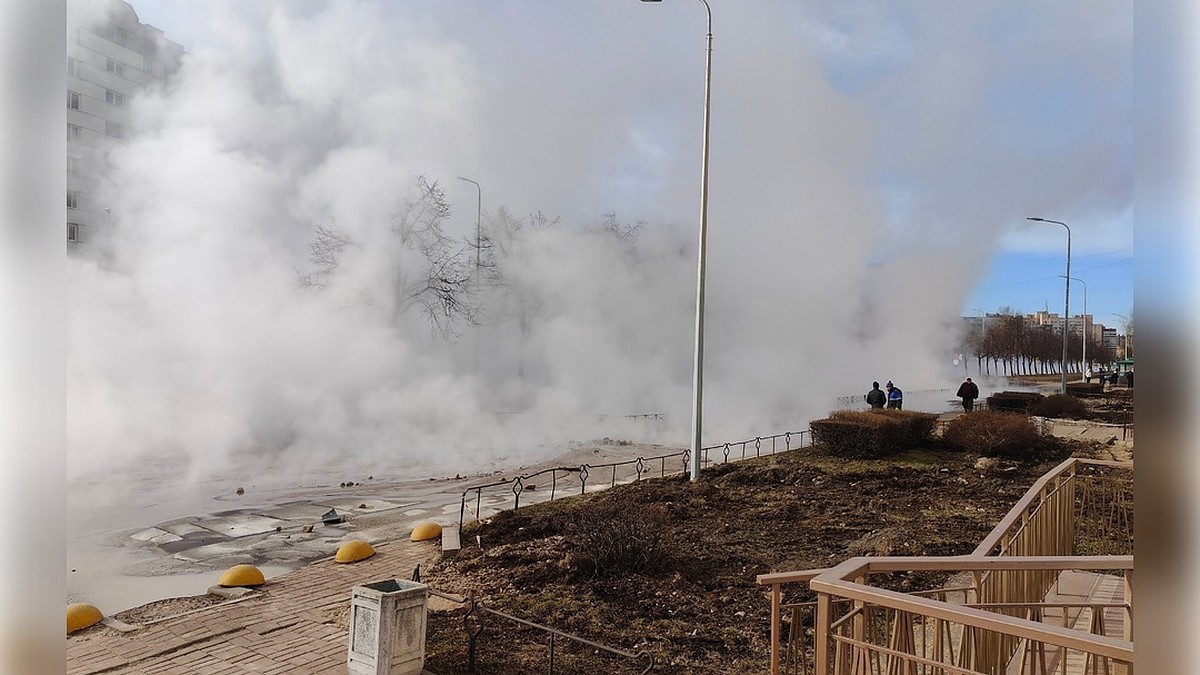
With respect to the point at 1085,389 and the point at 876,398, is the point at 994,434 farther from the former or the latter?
the point at 1085,389

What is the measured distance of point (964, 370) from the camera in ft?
43.7

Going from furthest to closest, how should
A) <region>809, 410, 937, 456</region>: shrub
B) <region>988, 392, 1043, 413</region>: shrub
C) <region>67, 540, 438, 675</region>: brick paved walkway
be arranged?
<region>988, 392, 1043, 413</region>: shrub, <region>809, 410, 937, 456</region>: shrub, <region>67, 540, 438, 675</region>: brick paved walkway

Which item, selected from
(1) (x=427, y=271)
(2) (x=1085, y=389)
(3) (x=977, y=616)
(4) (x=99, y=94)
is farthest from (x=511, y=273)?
(2) (x=1085, y=389)

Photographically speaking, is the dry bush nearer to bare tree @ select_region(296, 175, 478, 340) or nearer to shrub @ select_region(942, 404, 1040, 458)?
bare tree @ select_region(296, 175, 478, 340)

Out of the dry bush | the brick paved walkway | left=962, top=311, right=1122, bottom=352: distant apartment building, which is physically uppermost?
left=962, top=311, right=1122, bottom=352: distant apartment building

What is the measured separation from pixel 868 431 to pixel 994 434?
177 cm

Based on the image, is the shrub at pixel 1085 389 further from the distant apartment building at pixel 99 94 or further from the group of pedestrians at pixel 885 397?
the distant apartment building at pixel 99 94

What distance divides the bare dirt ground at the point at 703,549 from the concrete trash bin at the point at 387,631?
25cm

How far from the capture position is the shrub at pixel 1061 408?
11844 millimetres

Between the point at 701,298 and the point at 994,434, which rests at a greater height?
the point at 701,298

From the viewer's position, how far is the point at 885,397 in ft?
38.9

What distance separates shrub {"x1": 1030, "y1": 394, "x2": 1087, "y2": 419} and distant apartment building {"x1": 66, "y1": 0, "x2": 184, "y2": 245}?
13.0 metres

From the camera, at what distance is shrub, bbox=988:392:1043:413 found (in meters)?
12.3

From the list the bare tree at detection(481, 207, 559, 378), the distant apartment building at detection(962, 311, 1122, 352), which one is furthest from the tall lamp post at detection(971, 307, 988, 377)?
the bare tree at detection(481, 207, 559, 378)
